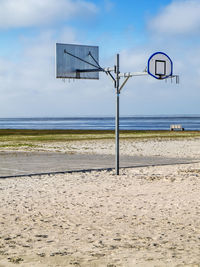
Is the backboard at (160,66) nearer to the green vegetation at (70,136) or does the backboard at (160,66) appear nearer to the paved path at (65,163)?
the paved path at (65,163)

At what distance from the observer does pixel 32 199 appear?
9961 millimetres

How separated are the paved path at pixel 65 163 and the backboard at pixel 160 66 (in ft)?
12.9

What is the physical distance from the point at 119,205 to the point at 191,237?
269cm

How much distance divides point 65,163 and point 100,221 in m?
9.77

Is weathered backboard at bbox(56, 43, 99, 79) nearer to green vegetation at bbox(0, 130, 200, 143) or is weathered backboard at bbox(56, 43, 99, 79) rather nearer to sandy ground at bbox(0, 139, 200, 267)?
sandy ground at bbox(0, 139, 200, 267)

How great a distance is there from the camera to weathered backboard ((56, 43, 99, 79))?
1509cm

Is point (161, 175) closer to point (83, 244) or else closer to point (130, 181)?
point (130, 181)

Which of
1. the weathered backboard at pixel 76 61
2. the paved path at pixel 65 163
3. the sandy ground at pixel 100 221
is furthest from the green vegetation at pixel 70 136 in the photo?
the sandy ground at pixel 100 221

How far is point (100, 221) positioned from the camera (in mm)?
7805

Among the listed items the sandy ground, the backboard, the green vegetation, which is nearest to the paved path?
the sandy ground

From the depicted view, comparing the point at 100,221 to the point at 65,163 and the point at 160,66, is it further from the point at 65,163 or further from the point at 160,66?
the point at 65,163

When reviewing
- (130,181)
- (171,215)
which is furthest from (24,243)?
(130,181)

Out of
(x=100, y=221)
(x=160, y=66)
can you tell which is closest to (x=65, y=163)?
(x=160, y=66)

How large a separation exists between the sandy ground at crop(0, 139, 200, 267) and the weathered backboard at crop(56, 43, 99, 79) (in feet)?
13.2
